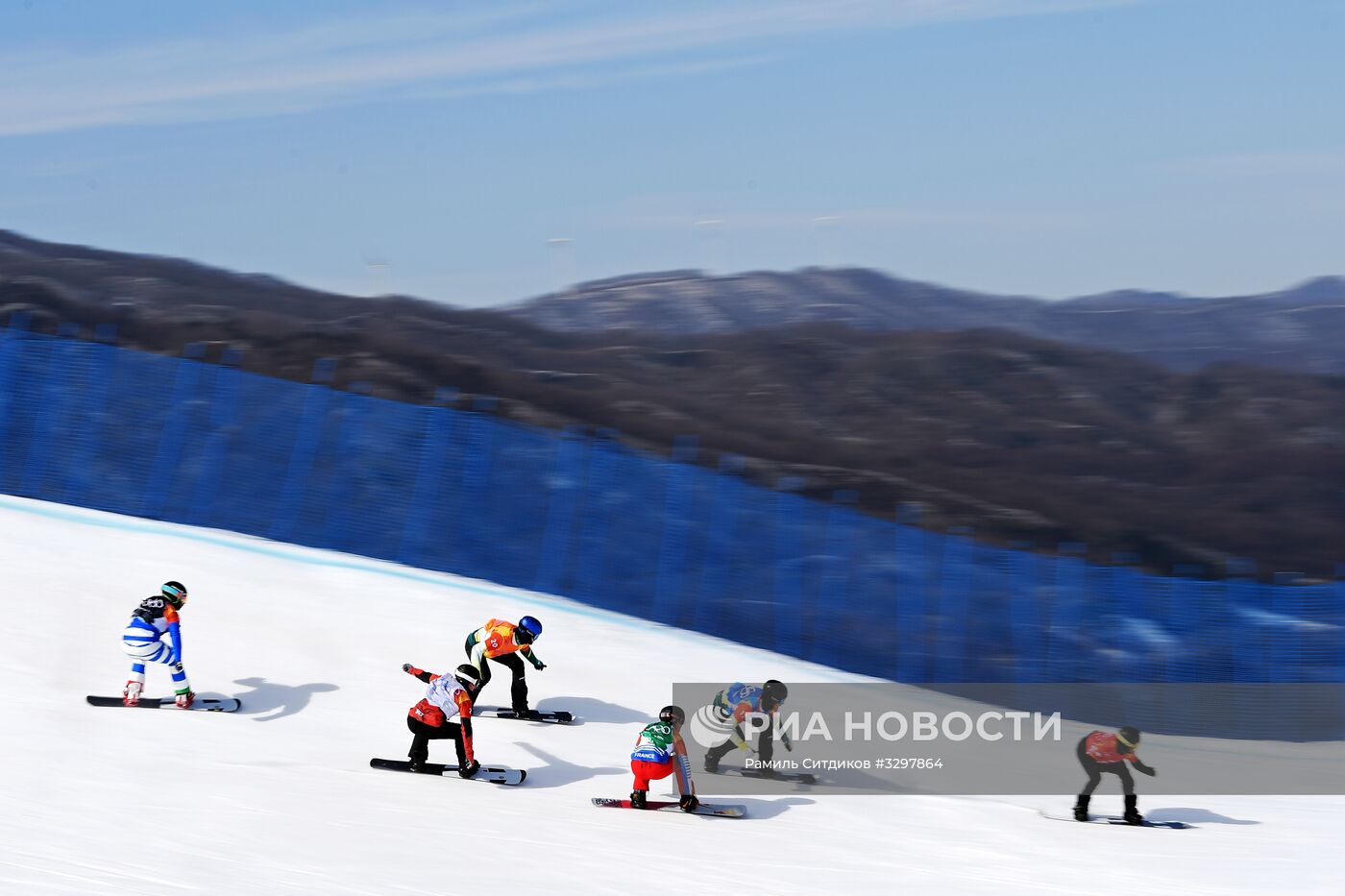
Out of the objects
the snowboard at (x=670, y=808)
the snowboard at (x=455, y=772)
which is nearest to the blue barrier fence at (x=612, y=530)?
the snowboard at (x=670, y=808)

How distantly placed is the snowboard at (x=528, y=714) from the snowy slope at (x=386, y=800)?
0.13m

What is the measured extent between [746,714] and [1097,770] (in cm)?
284

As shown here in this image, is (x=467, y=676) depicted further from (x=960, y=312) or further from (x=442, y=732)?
(x=960, y=312)

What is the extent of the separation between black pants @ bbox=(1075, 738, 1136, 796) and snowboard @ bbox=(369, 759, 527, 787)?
4424 mm

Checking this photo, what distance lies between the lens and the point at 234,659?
13.1m

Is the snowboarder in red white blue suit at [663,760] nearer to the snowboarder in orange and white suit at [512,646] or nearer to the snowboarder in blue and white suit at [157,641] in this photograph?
the snowboarder in orange and white suit at [512,646]

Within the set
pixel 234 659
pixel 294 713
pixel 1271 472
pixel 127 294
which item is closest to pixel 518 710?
pixel 294 713

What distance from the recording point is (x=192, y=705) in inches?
458

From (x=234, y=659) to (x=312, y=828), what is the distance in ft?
14.2

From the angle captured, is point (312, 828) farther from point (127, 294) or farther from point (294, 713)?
point (127, 294)

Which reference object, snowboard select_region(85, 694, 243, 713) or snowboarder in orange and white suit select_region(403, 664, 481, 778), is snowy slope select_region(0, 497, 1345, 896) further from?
snowboarder in orange and white suit select_region(403, 664, 481, 778)

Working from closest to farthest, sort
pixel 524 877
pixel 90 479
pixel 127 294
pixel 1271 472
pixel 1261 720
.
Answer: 1. pixel 524 877
2. pixel 1261 720
3. pixel 90 479
4. pixel 1271 472
5. pixel 127 294
